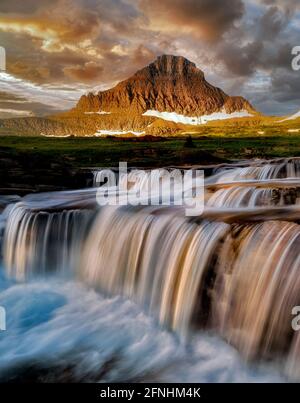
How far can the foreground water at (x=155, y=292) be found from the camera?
9.03 m

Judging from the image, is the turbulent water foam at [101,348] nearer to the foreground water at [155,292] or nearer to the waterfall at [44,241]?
the foreground water at [155,292]

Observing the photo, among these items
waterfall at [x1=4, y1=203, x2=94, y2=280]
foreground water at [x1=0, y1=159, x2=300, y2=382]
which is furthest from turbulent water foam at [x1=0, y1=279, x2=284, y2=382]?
waterfall at [x1=4, y1=203, x2=94, y2=280]

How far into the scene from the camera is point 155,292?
12.0m

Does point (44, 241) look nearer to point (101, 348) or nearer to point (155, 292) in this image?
point (155, 292)

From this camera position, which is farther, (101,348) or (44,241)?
(44,241)

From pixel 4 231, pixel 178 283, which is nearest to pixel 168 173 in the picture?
pixel 4 231

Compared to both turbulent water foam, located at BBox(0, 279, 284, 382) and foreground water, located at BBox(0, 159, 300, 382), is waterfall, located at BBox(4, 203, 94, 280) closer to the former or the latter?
foreground water, located at BBox(0, 159, 300, 382)

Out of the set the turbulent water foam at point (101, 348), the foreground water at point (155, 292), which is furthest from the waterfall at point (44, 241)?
the turbulent water foam at point (101, 348)

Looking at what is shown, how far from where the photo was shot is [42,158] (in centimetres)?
3030

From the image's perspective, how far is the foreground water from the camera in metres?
9.03

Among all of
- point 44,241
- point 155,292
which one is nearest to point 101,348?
point 155,292

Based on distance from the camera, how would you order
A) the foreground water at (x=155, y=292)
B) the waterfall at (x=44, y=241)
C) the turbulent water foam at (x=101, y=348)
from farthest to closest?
the waterfall at (x=44, y=241), the turbulent water foam at (x=101, y=348), the foreground water at (x=155, y=292)

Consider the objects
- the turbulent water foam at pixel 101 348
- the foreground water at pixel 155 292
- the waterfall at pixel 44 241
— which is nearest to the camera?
the foreground water at pixel 155 292
